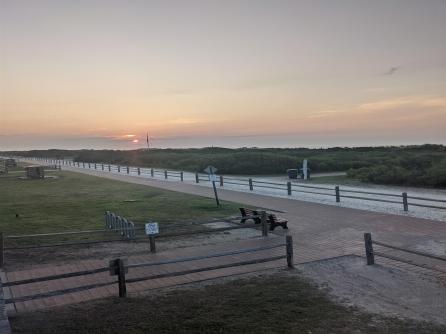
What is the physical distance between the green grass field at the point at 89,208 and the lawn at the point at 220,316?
27.1 feet

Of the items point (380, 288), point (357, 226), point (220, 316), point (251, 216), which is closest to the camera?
point (220, 316)

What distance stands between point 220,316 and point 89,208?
14.5 meters

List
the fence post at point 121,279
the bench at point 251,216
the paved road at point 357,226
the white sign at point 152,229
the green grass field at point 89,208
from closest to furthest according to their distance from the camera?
the fence post at point 121,279
the white sign at point 152,229
the paved road at point 357,226
the bench at point 251,216
the green grass field at point 89,208

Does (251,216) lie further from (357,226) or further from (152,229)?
(152,229)

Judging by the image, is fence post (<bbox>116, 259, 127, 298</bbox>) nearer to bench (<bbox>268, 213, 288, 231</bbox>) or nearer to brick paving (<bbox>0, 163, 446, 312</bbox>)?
brick paving (<bbox>0, 163, 446, 312</bbox>)

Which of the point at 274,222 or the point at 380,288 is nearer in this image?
the point at 380,288

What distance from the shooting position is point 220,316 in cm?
717

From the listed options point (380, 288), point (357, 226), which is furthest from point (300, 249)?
point (357, 226)

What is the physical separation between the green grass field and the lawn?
8262 millimetres

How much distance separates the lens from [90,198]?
24.4 metres

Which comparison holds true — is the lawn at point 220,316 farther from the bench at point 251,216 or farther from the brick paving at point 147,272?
the bench at point 251,216

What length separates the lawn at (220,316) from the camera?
22.0 ft

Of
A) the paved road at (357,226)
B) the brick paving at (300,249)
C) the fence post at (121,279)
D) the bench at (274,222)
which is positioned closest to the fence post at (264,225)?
the brick paving at (300,249)

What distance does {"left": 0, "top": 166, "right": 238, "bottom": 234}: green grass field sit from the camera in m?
16.5
